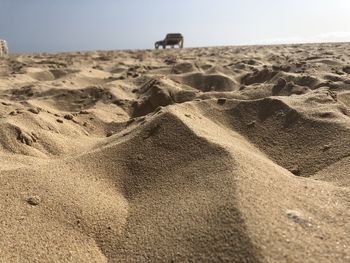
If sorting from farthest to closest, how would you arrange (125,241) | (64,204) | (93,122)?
1. (93,122)
2. (64,204)
3. (125,241)

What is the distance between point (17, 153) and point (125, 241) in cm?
106

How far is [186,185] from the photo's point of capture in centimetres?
165

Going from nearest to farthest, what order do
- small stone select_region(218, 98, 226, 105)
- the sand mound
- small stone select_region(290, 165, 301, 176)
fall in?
1. small stone select_region(290, 165, 301, 176)
2. small stone select_region(218, 98, 226, 105)
3. the sand mound

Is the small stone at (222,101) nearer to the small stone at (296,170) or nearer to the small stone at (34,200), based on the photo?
the small stone at (296,170)

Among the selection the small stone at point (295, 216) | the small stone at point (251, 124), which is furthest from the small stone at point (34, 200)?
the small stone at point (251, 124)

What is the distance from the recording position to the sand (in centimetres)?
128

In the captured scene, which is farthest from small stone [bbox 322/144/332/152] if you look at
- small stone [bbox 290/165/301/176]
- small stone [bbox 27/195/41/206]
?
small stone [bbox 27/195/41/206]

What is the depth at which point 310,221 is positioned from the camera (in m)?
1.33

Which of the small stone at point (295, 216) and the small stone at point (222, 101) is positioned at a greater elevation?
the small stone at point (222, 101)

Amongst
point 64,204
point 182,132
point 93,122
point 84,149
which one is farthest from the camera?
point 93,122

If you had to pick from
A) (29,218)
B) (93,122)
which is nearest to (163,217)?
(29,218)

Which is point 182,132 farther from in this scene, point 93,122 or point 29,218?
point 93,122

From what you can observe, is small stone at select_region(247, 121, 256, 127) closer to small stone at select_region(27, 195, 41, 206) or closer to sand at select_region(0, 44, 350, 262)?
sand at select_region(0, 44, 350, 262)

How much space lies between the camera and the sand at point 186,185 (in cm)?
128
